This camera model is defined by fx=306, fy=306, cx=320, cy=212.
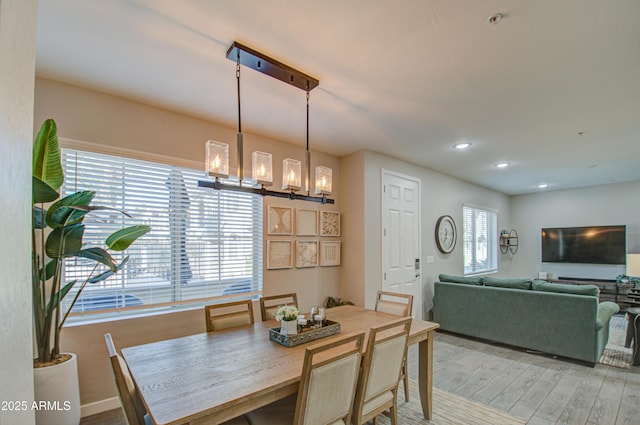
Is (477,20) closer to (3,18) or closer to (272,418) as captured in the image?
(3,18)

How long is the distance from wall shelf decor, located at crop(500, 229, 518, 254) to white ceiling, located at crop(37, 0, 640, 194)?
3.99 metres

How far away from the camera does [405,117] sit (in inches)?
119

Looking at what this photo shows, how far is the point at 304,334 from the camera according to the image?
6.65ft

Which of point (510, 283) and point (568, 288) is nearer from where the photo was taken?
point (568, 288)

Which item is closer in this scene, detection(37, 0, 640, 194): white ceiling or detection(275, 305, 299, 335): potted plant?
detection(37, 0, 640, 194): white ceiling

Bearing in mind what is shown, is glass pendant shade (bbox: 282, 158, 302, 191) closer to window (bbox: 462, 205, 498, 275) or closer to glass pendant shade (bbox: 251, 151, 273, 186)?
glass pendant shade (bbox: 251, 151, 273, 186)

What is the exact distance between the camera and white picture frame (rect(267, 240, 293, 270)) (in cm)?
353

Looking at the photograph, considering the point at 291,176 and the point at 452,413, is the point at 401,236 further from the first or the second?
the point at 291,176

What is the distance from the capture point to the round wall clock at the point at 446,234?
5.21 meters

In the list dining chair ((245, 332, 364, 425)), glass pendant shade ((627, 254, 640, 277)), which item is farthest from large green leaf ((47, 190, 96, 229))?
glass pendant shade ((627, 254, 640, 277))

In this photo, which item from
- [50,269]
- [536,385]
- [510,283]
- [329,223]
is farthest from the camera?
[329,223]

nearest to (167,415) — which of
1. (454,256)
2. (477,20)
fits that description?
(477,20)

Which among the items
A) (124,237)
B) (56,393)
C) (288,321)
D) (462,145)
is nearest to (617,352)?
(462,145)

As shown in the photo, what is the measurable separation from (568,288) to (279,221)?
137 inches
